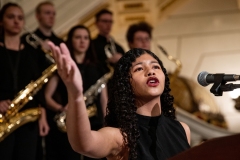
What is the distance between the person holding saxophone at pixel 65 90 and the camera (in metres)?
3.96

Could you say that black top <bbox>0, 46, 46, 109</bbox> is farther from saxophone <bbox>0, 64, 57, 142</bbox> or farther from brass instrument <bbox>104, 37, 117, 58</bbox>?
brass instrument <bbox>104, 37, 117, 58</bbox>

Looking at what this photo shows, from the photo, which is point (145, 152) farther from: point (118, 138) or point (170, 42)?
point (170, 42)

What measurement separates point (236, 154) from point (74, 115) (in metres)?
0.57

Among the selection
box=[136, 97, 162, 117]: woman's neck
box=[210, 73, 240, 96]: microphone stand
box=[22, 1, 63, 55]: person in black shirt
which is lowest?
box=[136, 97, 162, 117]: woman's neck

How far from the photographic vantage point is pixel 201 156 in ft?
5.21

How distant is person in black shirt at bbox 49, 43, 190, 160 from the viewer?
216cm

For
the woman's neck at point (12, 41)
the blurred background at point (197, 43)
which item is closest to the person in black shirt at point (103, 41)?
the woman's neck at point (12, 41)

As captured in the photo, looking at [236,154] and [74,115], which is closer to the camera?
[236,154]

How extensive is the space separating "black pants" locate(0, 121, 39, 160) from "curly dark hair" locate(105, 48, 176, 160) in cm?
129

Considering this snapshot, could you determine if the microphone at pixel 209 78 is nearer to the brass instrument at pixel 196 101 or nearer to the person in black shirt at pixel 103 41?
the person in black shirt at pixel 103 41

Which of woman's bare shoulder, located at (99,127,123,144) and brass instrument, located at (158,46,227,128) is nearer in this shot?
woman's bare shoulder, located at (99,127,123,144)

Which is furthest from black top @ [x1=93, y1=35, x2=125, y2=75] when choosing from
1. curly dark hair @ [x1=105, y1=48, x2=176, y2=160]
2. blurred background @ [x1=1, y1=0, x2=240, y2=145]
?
curly dark hair @ [x1=105, y1=48, x2=176, y2=160]

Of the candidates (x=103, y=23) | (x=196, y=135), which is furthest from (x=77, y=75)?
(x=196, y=135)

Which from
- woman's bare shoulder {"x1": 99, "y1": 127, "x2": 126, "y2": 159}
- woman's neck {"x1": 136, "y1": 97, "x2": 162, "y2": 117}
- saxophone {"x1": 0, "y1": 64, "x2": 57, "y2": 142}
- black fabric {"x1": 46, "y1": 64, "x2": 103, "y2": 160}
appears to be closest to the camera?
woman's bare shoulder {"x1": 99, "y1": 127, "x2": 126, "y2": 159}
